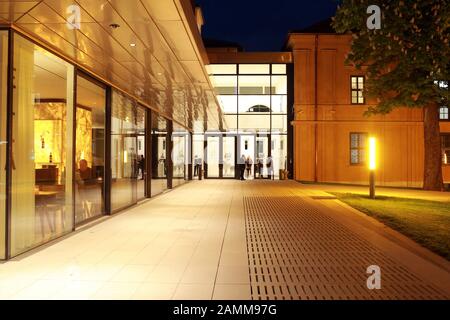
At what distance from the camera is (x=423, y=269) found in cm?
587

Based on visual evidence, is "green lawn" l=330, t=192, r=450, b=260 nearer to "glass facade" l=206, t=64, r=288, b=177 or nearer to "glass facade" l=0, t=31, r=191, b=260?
"glass facade" l=0, t=31, r=191, b=260

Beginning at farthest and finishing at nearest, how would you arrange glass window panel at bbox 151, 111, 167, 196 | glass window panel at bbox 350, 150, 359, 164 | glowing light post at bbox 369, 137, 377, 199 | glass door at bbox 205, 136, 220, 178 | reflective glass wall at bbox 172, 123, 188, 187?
glass door at bbox 205, 136, 220, 178, glass window panel at bbox 350, 150, 359, 164, reflective glass wall at bbox 172, 123, 188, 187, glass window panel at bbox 151, 111, 167, 196, glowing light post at bbox 369, 137, 377, 199

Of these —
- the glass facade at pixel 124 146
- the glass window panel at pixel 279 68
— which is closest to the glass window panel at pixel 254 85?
the glass window panel at pixel 279 68

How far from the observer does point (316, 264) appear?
6.14 metres

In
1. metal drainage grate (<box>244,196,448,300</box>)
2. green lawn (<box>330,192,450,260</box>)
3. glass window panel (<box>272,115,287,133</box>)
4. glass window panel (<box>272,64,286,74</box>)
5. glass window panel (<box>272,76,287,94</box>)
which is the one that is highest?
glass window panel (<box>272,64,286,74</box>)

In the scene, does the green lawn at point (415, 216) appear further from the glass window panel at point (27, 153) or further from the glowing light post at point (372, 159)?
the glass window panel at point (27, 153)

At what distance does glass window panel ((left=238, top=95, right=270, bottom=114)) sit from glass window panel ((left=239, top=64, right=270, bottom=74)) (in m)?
1.33

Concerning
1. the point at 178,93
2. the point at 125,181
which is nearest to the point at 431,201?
the point at 178,93

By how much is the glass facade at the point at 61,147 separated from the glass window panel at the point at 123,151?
0.08 feet

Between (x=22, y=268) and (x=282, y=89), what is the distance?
22.3 m

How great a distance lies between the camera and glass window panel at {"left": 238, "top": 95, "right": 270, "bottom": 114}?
27.2 meters

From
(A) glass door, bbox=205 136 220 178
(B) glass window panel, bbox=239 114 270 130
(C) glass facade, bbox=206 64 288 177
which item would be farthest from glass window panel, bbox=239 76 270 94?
(A) glass door, bbox=205 136 220 178

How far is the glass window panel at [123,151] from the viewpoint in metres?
11.7

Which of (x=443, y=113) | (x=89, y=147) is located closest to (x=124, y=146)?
(x=89, y=147)
